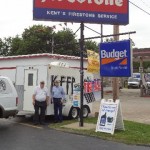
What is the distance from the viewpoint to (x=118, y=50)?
13.8 metres

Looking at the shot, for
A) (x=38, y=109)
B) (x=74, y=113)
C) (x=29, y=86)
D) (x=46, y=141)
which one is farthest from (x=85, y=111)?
(x=46, y=141)

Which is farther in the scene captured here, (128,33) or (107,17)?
(107,17)

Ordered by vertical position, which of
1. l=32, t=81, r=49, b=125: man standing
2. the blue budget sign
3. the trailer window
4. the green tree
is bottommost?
l=32, t=81, r=49, b=125: man standing

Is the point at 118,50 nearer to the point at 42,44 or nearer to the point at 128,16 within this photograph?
the point at 128,16

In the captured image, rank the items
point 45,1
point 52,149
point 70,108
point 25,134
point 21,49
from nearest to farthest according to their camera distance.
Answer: point 52,149, point 25,134, point 45,1, point 70,108, point 21,49

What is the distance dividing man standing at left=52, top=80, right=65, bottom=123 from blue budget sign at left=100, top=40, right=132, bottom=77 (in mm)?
2443

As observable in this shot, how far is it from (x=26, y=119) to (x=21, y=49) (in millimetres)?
34104

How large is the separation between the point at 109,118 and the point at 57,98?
3.20 meters

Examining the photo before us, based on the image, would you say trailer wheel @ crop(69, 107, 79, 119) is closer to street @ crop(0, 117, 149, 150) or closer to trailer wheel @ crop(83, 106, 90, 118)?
trailer wheel @ crop(83, 106, 90, 118)

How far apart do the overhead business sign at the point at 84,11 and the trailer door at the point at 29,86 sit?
275 centimetres

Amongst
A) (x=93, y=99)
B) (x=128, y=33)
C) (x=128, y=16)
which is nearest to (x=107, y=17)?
(x=128, y=16)

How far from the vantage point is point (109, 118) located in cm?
1359

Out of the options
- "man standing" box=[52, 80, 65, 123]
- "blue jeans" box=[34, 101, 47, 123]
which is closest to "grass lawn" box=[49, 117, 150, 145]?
"blue jeans" box=[34, 101, 47, 123]

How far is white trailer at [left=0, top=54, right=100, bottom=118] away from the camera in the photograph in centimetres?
1655
